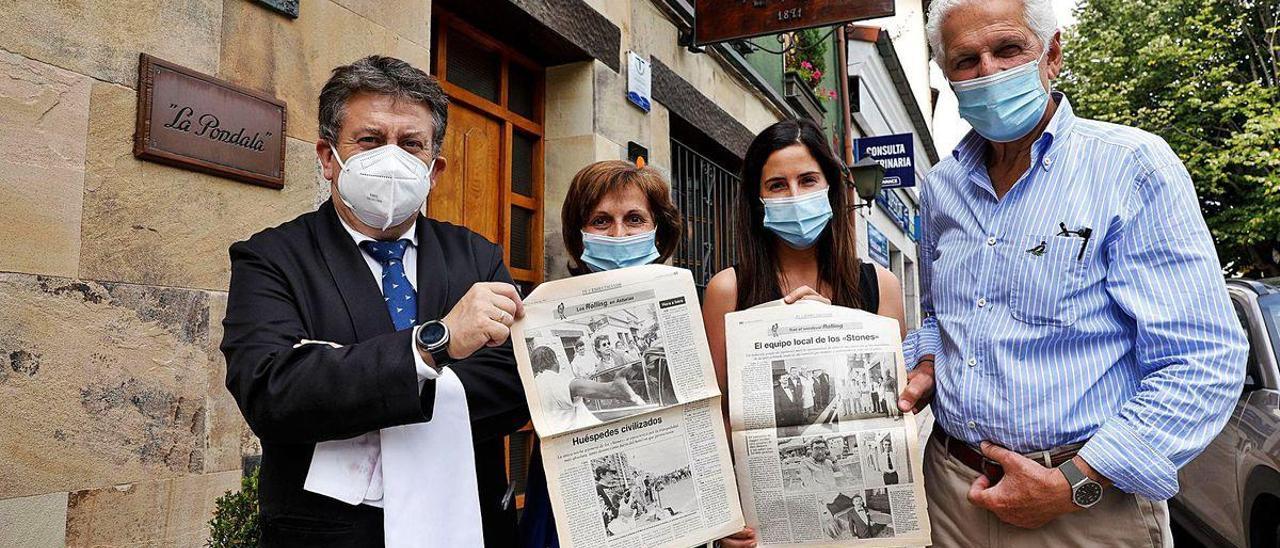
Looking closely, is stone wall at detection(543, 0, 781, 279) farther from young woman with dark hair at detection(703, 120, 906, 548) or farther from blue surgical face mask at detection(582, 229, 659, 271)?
young woman with dark hair at detection(703, 120, 906, 548)

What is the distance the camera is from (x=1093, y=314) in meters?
1.54

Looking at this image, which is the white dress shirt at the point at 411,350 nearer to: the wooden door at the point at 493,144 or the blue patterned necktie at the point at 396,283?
the blue patterned necktie at the point at 396,283

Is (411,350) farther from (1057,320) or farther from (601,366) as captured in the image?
(1057,320)

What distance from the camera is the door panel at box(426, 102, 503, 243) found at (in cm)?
422

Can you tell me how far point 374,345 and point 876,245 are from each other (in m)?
14.4

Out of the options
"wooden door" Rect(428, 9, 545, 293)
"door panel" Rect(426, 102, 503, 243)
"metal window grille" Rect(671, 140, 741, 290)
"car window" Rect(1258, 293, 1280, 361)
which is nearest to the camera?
"car window" Rect(1258, 293, 1280, 361)

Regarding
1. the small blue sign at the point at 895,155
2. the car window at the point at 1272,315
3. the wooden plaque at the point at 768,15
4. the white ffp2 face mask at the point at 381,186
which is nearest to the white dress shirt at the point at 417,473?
the white ffp2 face mask at the point at 381,186

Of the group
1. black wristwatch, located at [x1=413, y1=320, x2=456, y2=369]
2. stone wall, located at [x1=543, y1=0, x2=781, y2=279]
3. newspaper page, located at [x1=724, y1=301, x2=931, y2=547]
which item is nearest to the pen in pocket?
newspaper page, located at [x1=724, y1=301, x2=931, y2=547]

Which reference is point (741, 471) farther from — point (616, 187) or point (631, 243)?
point (616, 187)

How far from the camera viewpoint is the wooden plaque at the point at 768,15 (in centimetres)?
621

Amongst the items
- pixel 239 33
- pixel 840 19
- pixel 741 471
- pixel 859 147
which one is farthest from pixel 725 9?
pixel 859 147

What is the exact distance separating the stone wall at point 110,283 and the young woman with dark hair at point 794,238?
1.72 meters

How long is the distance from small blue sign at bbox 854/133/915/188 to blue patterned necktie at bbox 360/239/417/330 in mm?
11372

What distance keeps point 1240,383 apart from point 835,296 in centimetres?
90
